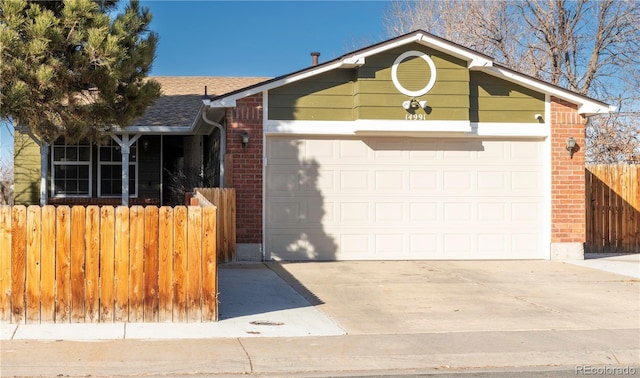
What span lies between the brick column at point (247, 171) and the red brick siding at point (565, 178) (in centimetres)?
617

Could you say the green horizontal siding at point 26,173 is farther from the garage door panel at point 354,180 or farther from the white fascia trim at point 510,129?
the white fascia trim at point 510,129

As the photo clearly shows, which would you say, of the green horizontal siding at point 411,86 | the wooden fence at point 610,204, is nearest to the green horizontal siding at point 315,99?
the green horizontal siding at point 411,86

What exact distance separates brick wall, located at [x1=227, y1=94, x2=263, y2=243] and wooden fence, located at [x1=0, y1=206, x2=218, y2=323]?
18.3 ft

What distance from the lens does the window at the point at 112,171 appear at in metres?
18.6

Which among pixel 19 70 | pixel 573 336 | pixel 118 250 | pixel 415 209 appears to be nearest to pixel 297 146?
pixel 415 209

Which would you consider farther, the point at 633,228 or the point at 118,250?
the point at 633,228

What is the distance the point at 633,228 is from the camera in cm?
1571

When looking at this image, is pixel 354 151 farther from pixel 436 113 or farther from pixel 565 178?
pixel 565 178

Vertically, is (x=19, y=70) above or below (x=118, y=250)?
above

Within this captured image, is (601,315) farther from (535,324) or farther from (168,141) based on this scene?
(168,141)

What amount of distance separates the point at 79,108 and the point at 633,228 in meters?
12.6

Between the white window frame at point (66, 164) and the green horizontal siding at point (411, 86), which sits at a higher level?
the green horizontal siding at point (411, 86)

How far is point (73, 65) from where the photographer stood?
10.8 meters

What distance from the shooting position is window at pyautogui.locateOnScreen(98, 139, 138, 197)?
1856 cm
